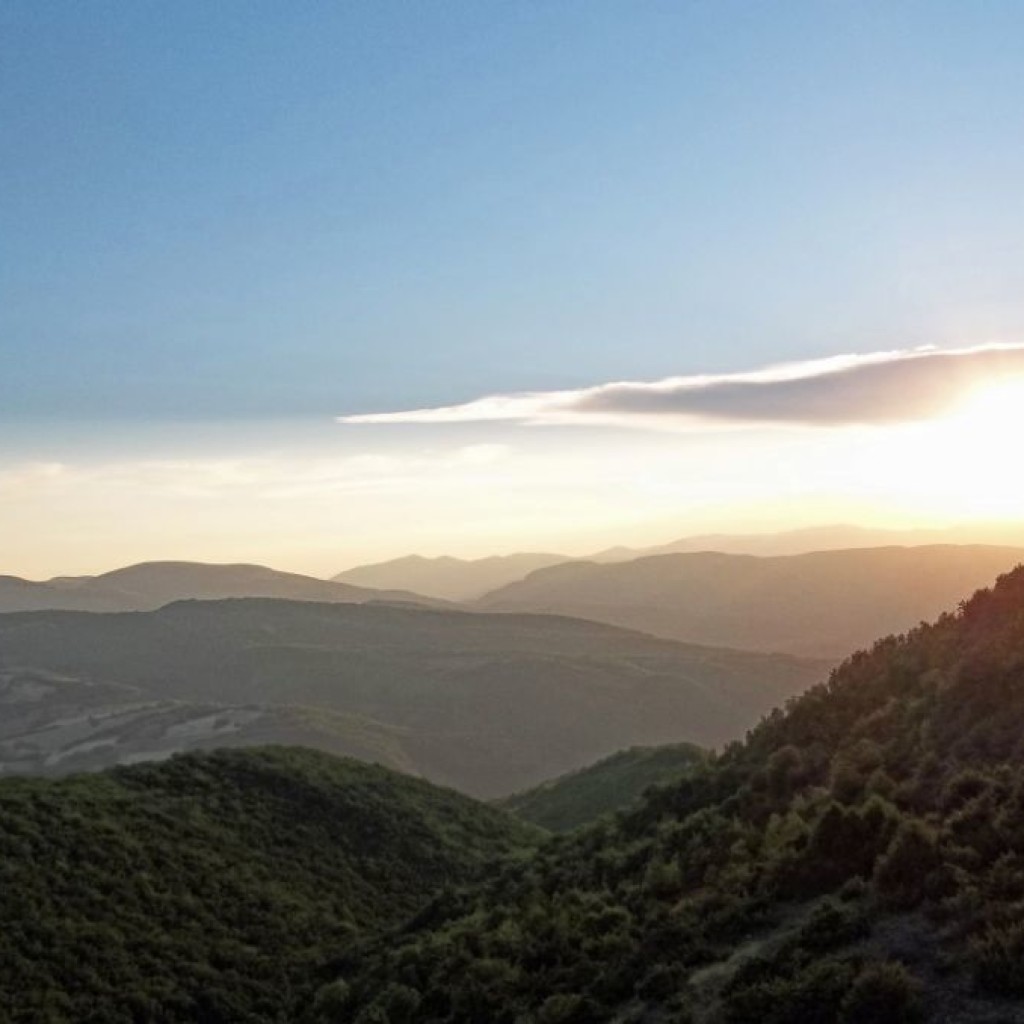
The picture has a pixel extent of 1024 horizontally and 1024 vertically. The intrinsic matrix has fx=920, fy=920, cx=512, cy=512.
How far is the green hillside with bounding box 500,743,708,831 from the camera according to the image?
58.0m

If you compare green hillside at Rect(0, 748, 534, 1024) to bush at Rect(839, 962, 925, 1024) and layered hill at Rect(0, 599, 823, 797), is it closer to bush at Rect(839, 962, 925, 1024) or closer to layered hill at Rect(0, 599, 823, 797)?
bush at Rect(839, 962, 925, 1024)

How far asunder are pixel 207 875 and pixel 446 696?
119 meters

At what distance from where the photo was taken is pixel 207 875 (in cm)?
3162

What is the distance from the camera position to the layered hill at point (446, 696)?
117188 mm

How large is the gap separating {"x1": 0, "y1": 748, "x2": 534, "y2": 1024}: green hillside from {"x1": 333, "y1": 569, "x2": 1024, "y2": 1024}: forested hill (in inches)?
167

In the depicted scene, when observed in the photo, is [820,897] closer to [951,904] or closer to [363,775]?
[951,904]

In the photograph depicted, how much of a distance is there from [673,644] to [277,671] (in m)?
78.2

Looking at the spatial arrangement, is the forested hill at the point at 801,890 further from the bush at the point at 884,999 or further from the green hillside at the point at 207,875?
the green hillside at the point at 207,875

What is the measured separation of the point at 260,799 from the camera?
40.2m

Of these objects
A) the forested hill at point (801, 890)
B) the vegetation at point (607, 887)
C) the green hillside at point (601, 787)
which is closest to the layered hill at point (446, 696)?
the green hillside at point (601, 787)

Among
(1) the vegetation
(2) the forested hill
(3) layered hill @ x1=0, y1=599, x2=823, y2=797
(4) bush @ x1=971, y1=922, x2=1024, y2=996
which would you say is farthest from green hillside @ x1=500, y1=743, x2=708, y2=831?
(4) bush @ x1=971, y1=922, x2=1024, y2=996

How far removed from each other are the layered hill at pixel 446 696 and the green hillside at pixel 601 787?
127 ft

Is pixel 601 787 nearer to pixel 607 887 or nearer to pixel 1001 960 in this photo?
pixel 607 887

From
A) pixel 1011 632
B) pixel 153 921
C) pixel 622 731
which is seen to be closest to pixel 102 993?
pixel 153 921
